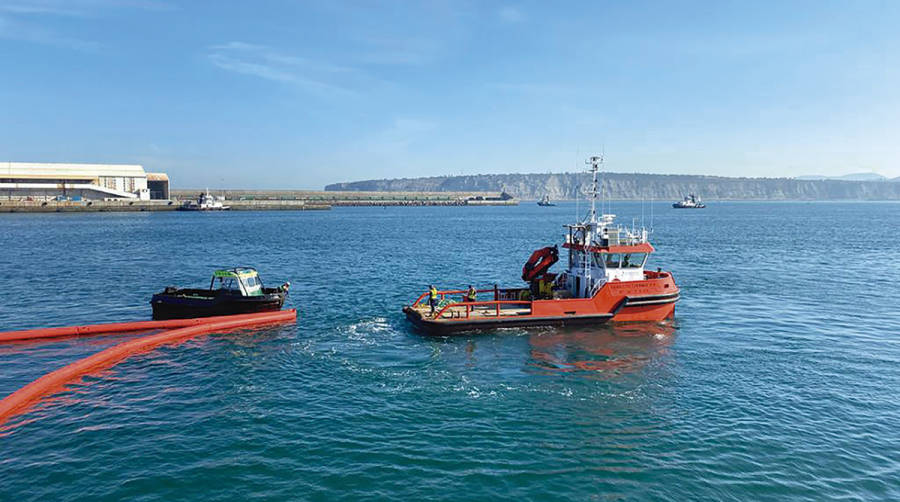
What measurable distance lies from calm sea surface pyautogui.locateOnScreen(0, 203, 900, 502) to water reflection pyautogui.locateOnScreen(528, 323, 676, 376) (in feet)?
0.53

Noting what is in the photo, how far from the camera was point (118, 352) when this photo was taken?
24406mm

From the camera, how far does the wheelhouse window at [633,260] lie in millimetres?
31625

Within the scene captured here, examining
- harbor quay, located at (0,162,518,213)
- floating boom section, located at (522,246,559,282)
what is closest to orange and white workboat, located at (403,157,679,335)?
floating boom section, located at (522,246,559,282)

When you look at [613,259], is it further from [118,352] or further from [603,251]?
[118,352]

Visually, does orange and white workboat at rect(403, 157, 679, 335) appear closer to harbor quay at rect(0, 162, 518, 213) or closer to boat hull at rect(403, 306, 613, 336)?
boat hull at rect(403, 306, 613, 336)

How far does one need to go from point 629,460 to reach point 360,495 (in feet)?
24.7

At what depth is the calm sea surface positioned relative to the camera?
47.9ft

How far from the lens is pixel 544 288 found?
31.7 meters

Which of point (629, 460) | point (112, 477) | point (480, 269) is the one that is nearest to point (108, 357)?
point (112, 477)

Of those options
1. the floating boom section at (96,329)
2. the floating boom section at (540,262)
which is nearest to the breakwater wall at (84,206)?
the floating boom section at (96,329)

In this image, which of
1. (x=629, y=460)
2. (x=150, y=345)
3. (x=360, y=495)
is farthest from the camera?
(x=150, y=345)

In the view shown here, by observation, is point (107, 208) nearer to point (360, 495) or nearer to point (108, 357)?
point (108, 357)

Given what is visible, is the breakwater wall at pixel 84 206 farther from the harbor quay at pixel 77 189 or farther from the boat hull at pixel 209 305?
the boat hull at pixel 209 305

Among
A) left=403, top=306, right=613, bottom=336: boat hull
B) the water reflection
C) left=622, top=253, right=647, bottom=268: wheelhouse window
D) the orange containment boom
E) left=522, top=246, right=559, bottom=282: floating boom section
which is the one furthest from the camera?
left=522, top=246, right=559, bottom=282: floating boom section
